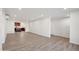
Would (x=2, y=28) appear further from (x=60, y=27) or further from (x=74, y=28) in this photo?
(x=74, y=28)

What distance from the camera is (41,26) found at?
2287mm

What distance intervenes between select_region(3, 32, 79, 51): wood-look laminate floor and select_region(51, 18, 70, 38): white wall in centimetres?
11

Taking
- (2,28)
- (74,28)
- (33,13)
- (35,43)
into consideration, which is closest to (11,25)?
(2,28)

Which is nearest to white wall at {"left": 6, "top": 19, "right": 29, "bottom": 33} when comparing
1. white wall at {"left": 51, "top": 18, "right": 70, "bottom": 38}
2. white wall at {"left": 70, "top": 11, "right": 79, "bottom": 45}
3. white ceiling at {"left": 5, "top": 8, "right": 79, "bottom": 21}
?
white ceiling at {"left": 5, "top": 8, "right": 79, "bottom": 21}

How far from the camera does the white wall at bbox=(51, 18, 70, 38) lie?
2170 millimetres

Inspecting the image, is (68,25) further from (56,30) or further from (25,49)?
(25,49)

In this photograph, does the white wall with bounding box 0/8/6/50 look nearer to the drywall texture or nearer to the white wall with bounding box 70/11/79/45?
the drywall texture

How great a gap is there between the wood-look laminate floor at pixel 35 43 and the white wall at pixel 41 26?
0.12 metres

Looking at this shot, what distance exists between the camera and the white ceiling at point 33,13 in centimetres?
200

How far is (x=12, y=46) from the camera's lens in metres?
2.03

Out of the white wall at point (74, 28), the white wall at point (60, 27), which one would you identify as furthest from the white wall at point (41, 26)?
the white wall at point (74, 28)

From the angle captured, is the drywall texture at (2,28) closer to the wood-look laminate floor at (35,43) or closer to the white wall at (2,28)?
the white wall at (2,28)
